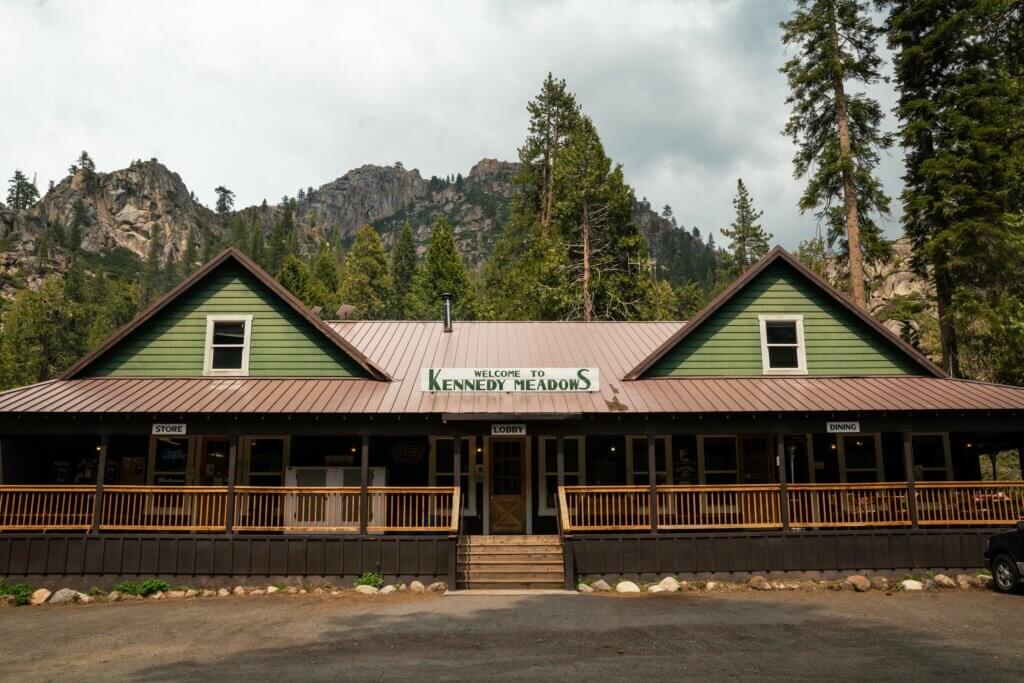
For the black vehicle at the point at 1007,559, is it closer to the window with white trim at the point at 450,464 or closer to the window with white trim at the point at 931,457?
the window with white trim at the point at 931,457

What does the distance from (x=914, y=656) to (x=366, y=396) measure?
37.7 ft

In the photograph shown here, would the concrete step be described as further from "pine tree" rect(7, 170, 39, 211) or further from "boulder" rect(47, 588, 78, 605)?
"pine tree" rect(7, 170, 39, 211)

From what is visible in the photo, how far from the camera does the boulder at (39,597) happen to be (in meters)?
14.1

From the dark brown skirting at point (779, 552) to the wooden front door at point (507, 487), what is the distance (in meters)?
3.24

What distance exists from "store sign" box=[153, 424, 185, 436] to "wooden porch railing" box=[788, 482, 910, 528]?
530 inches

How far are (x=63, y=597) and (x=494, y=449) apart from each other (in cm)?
981

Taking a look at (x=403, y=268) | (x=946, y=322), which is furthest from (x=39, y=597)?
(x=403, y=268)

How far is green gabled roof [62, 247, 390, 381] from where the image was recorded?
17.4m

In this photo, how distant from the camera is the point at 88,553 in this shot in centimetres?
1475

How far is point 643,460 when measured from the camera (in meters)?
18.3

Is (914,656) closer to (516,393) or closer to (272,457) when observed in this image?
(516,393)

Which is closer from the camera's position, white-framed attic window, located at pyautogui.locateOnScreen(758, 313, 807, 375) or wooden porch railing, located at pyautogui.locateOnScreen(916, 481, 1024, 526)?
wooden porch railing, located at pyautogui.locateOnScreen(916, 481, 1024, 526)

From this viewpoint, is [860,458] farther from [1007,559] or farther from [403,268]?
[403,268]

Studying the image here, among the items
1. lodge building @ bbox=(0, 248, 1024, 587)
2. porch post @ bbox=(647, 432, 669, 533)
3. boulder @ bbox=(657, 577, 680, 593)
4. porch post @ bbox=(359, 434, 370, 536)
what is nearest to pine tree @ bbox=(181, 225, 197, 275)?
lodge building @ bbox=(0, 248, 1024, 587)
